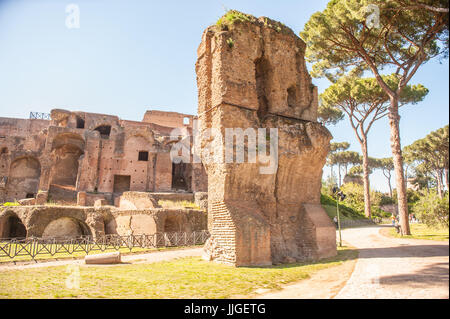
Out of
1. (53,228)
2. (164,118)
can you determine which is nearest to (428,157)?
(53,228)

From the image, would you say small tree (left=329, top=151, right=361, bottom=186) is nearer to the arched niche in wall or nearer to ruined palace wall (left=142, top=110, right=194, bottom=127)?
ruined palace wall (left=142, top=110, right=194, bottom=127)

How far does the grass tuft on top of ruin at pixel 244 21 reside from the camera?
9961mm

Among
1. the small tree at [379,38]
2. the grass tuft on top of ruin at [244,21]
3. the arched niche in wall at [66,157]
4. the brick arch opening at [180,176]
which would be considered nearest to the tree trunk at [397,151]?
the small tree at [379,38]

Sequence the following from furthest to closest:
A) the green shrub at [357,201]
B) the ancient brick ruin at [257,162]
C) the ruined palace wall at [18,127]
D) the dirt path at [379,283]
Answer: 1. the ruined palace wall at [18,127]
2. the green shrub at [357,201]
3. the ancient brick ruin at [257,162]
4. the dirt path at [379,283]

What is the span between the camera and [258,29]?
10422 millimetres

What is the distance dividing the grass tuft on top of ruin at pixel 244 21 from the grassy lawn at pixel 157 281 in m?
7.45

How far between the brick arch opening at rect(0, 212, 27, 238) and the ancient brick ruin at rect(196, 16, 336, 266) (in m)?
12.8

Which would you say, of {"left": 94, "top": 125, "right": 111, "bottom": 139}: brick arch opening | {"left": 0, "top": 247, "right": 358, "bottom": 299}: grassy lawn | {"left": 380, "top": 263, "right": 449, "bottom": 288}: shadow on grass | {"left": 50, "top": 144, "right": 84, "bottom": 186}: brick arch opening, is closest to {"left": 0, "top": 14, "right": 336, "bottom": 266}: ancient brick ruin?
{"left": 0, "top": 247, "right": 358, "bottom": 299}: grassy lawn

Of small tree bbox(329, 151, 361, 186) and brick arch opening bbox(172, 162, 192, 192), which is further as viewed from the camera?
small tree bbox(329, 151, 361, 186)

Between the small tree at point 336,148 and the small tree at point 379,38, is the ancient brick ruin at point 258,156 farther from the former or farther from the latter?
the small tree at point 336,148

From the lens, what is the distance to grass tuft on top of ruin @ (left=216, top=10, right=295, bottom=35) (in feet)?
32.7

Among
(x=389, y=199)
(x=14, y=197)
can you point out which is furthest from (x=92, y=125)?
(x=389, y=199)

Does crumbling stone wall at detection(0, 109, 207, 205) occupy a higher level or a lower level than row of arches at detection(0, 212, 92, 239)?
higher
